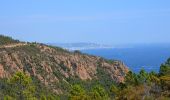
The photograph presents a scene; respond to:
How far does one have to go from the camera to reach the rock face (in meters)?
93.3

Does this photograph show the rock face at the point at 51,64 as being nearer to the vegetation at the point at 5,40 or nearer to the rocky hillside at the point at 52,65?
the rocky hillside at the point at 52,65

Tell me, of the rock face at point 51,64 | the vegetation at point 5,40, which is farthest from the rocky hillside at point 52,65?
the vegetation at point 5,40

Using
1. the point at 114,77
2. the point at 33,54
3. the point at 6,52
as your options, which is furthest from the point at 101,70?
the point at 6,52

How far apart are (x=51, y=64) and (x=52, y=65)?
40cm

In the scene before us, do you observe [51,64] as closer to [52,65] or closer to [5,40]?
[52,65]

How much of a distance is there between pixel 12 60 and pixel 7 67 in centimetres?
225

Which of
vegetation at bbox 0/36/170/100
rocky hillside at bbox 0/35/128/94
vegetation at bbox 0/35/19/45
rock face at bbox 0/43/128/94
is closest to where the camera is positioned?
vegetation at bbox 0/36/170/100

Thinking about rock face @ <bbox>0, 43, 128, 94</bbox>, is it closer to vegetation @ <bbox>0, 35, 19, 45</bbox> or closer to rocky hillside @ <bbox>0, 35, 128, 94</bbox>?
rocky hillside @ <bbox>0, 35, 128, 94</bbox>

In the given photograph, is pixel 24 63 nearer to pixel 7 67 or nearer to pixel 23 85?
pixel 7 67

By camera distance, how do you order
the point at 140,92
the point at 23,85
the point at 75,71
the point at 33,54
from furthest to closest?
the point at 75,71
the point at 33,54
the point at 23,85
the point at 140,92

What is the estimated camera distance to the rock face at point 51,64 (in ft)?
306

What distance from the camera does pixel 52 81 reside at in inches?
3730

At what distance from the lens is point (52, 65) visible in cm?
10262

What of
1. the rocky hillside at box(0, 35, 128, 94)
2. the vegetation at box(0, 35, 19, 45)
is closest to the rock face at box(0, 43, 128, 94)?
the rocky hillside at box(0, 35, 128, 94)
